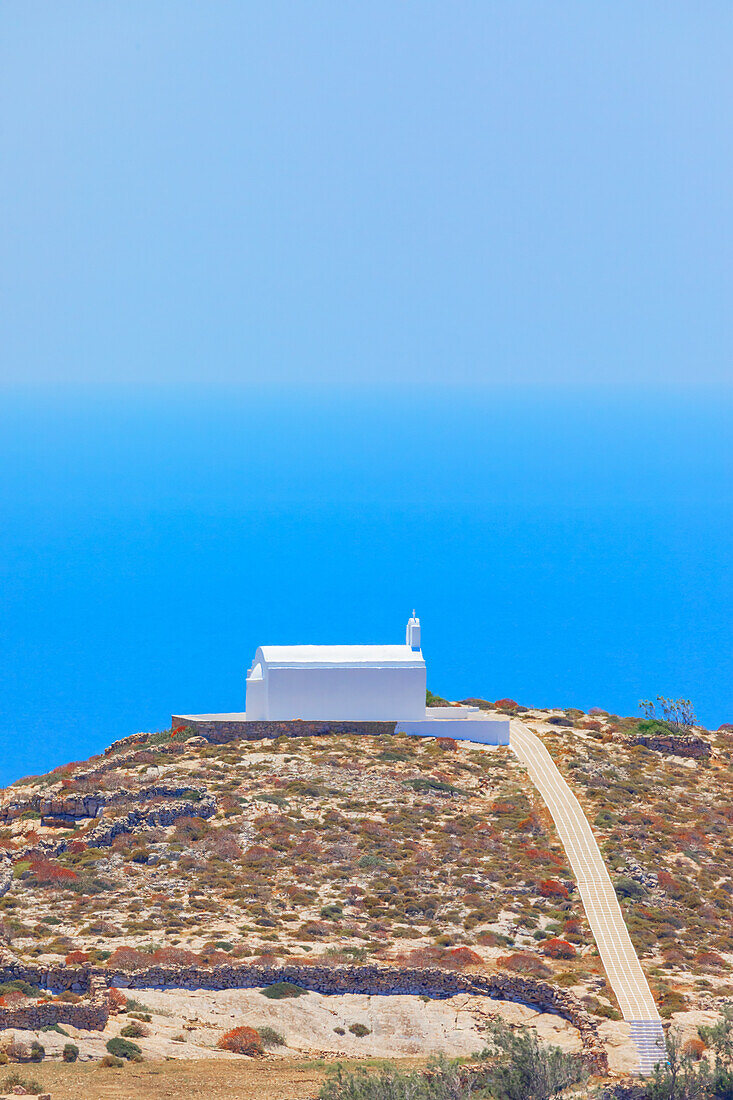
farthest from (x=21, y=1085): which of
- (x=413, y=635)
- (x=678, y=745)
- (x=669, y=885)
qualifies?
(x=678, y=745)

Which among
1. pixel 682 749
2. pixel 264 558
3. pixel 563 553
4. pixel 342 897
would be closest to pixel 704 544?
pixel 563 553

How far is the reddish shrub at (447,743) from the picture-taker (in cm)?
4503

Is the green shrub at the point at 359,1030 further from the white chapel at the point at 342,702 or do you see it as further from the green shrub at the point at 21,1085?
the white chapel at the point at 342,702

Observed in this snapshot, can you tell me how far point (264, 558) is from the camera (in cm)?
17600

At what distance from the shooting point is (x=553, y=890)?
35.5 metres

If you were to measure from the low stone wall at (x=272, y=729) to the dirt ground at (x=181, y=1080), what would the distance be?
1975 cm

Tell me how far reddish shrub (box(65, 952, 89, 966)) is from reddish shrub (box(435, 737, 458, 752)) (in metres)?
17.0

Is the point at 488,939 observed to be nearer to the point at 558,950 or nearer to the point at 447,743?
the point at 558,950

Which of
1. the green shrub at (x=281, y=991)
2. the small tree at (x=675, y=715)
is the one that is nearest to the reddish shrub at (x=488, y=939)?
the green shrub at (x=281, y=991)

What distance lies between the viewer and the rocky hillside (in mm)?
31812

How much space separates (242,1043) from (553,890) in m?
10.6

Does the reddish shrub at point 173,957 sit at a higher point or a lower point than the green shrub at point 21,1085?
higher

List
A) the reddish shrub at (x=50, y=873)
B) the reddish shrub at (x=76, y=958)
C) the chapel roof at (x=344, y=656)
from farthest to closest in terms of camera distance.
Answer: the chapel roof at (x=344, y=656) < the reddish shrub at (x=50, y=873) < the reddish shrub at (x=76, y=958)

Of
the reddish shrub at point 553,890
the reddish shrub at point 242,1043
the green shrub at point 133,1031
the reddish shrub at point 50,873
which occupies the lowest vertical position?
the reddish shrub at point 242,1043
